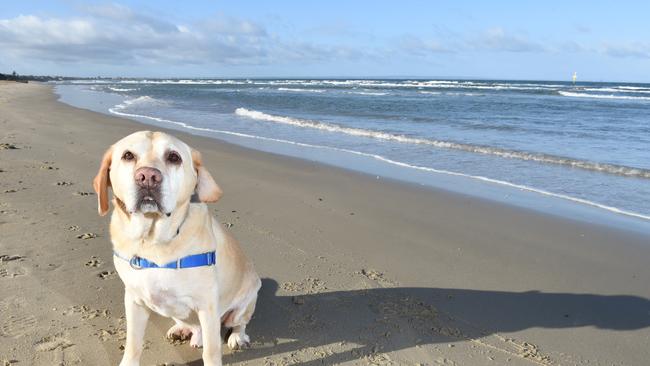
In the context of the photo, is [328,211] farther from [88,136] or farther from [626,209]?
[88,136]

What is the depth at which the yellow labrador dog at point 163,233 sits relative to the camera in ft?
8.64

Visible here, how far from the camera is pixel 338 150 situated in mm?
12258

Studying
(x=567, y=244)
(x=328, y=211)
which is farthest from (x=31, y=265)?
(x=567, y=244)

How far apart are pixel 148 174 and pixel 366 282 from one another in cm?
254

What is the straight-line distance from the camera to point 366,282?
4.55 m

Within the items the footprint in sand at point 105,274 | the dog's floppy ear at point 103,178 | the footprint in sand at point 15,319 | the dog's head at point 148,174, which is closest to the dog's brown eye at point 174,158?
the dog's head at point 148,174

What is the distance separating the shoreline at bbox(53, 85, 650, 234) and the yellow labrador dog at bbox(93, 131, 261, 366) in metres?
5.44

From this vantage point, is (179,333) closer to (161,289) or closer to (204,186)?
(161,289)

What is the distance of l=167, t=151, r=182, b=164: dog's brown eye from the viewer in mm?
2691

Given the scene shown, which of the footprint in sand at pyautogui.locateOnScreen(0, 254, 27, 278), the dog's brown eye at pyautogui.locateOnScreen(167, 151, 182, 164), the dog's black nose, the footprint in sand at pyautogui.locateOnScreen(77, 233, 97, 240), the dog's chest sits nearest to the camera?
the dog's black nose

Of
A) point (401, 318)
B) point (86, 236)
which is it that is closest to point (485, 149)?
point (401, 318)

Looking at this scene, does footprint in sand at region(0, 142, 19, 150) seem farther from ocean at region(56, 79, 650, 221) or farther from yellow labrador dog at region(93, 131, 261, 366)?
yellow labrador dog at region(93, 131, 261, 366)

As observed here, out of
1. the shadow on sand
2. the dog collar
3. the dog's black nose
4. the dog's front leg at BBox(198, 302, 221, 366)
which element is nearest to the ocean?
the shadow on sand

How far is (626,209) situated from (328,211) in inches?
168
